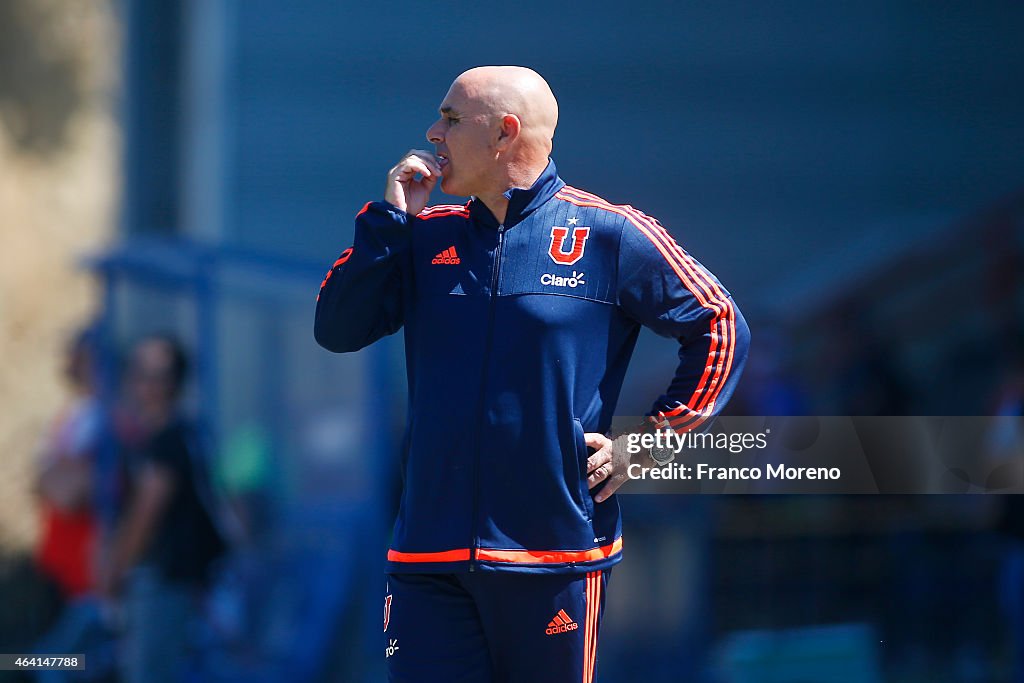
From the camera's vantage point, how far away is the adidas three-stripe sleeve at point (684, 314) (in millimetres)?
2105

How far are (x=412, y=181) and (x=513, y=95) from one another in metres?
0.25

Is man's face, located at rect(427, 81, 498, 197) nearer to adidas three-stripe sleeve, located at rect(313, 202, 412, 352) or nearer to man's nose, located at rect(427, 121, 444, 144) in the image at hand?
man's nose, located at rect(427, 121, 444, 144)

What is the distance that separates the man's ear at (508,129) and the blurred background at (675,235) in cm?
161

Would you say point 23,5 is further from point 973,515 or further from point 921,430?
point 973,515

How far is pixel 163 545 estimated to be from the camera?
386cm

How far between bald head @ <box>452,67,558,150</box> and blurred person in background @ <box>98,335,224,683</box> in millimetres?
2137

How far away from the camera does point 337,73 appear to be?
385 cm
